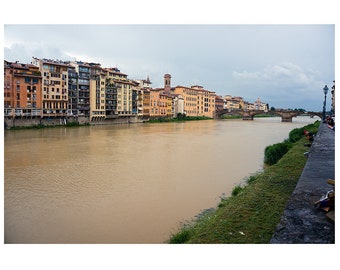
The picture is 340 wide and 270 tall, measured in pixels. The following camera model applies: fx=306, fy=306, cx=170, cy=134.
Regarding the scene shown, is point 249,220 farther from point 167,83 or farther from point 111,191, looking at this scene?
point 167,83

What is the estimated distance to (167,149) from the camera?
1788 cm

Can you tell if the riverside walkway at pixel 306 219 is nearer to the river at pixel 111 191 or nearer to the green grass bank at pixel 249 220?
the green grass bank at pixel 249 220

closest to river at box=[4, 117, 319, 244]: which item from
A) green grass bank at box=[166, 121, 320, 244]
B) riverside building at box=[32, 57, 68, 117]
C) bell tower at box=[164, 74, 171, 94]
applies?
green grass bank at box=[166, 121, 320, 244]

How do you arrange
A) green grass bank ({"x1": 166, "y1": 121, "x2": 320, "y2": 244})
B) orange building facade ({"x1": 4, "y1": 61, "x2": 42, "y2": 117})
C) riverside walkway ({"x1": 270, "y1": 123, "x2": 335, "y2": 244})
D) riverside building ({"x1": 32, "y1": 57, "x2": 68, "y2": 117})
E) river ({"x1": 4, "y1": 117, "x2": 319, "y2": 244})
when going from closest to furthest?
riverside walkway ({"x1": 270, "y1": 123, "x2": 335, "y2": 244}), green grass bank ({"x1": 166, "y1": 121, "x2": 320, "y2": 244}), river ({"x1": 4, "y1": 117, "x2": 319, "y2": 244}), orange building facade ({"x1": 4, "y1": 61, "x2": 42, "y2": 117}), riverside building ({"x1": 32, "y1": 57, "x2": 68, "y2": 117})

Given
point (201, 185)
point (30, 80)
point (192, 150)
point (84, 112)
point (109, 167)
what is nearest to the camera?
point (201, 185)

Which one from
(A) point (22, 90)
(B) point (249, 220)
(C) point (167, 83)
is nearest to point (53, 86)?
(A) point (22, 90)

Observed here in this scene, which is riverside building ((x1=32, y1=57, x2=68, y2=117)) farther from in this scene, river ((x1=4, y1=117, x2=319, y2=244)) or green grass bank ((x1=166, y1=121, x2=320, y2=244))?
green grass bank ((x1=166, y1=121, x2=320, y2=244))

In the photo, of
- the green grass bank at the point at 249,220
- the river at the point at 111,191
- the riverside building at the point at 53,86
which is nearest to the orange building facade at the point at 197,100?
the riverside building at the point at 53,86

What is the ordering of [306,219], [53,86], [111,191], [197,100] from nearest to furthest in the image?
[306,219]
[111,191]
[53,86]
[197,100]

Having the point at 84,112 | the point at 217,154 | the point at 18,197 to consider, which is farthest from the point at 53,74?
the point at 18,197

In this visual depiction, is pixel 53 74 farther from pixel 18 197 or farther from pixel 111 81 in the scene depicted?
pixel 18 197

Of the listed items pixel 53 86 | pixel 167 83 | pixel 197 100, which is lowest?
pixel 53 86

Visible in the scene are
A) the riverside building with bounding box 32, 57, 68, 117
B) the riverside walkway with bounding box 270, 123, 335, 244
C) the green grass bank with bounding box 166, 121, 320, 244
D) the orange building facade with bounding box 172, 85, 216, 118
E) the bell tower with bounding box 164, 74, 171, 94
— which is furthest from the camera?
the orange building facade with bounding box 172, 85, 216, 118

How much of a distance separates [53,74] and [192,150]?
23.8 metres
